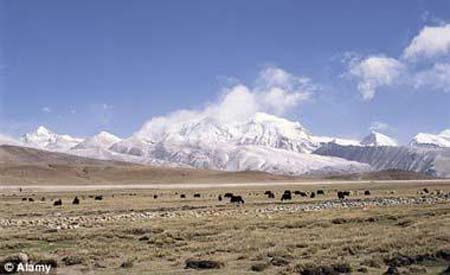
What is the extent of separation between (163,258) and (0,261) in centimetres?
649

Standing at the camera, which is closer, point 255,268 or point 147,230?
point 255,268

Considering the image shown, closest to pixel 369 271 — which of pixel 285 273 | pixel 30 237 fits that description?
pixel 285 273

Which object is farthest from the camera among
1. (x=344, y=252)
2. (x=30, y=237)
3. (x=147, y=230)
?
(x=147, y=230)

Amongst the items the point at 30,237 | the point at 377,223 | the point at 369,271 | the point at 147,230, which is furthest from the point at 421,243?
the point at 30,237

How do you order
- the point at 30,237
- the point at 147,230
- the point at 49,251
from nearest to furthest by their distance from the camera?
the point at 49,251 < the point at 30,237 < the point at 147,230

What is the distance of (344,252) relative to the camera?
26422 mm

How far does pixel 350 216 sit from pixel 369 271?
64.7ft

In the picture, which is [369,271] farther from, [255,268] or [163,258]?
[163,258]

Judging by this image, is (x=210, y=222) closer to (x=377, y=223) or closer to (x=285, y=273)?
(x=377, y=223)

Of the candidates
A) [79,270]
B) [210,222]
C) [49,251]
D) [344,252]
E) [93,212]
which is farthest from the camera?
[93,212]

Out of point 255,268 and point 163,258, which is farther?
point 163,258

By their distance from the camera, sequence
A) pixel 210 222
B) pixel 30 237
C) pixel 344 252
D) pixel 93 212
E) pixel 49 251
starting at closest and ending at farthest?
pixel 344 252, pixel 49 251, pixel 30 237, pixel 210 222, pixel 93 212

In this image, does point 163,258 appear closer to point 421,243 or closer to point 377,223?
point 421,243

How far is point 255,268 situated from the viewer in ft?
77.6
